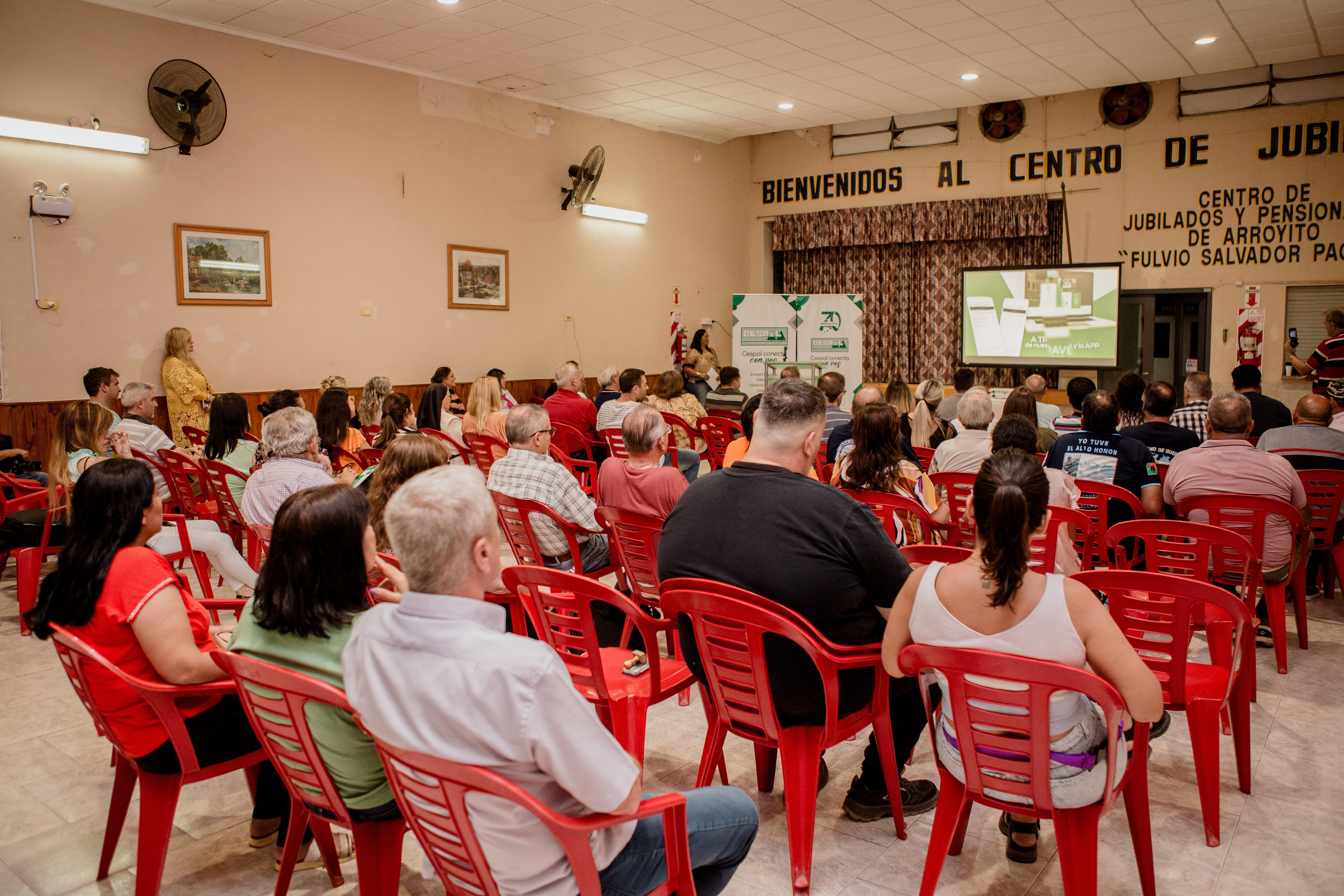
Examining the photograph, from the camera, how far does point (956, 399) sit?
24.8ft

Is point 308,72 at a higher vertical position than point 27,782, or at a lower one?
higher

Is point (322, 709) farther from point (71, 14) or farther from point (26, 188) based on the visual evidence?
point (71, 14)

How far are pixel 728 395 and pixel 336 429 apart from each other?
4334 millimetres

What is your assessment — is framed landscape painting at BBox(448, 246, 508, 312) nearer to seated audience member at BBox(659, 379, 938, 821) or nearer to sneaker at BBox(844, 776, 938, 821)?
seated audience member at BBox(659, 379, 938, 821)

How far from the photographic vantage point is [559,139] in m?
10.8

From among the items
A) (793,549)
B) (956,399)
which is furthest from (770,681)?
(956,399)

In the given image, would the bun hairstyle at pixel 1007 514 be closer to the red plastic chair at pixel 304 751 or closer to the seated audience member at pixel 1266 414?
the red plastic chair at pixel 304 751

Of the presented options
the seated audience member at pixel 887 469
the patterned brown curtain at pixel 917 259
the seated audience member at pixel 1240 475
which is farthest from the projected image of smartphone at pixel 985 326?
the seated audience member at pixel 887 469

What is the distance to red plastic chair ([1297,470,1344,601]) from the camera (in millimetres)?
4191

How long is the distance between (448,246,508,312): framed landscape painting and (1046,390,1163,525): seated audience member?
23.1ft

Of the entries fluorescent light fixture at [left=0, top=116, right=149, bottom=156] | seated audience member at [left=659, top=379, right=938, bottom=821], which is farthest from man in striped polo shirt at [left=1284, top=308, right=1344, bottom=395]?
fluorescent light fixture at [left=0, top=116, right=149, bottom=156]

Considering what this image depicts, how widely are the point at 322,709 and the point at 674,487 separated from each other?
196 centimetres

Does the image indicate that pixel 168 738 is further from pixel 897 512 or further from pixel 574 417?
pixel 574 417

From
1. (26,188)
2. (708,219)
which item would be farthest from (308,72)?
(708,219)
